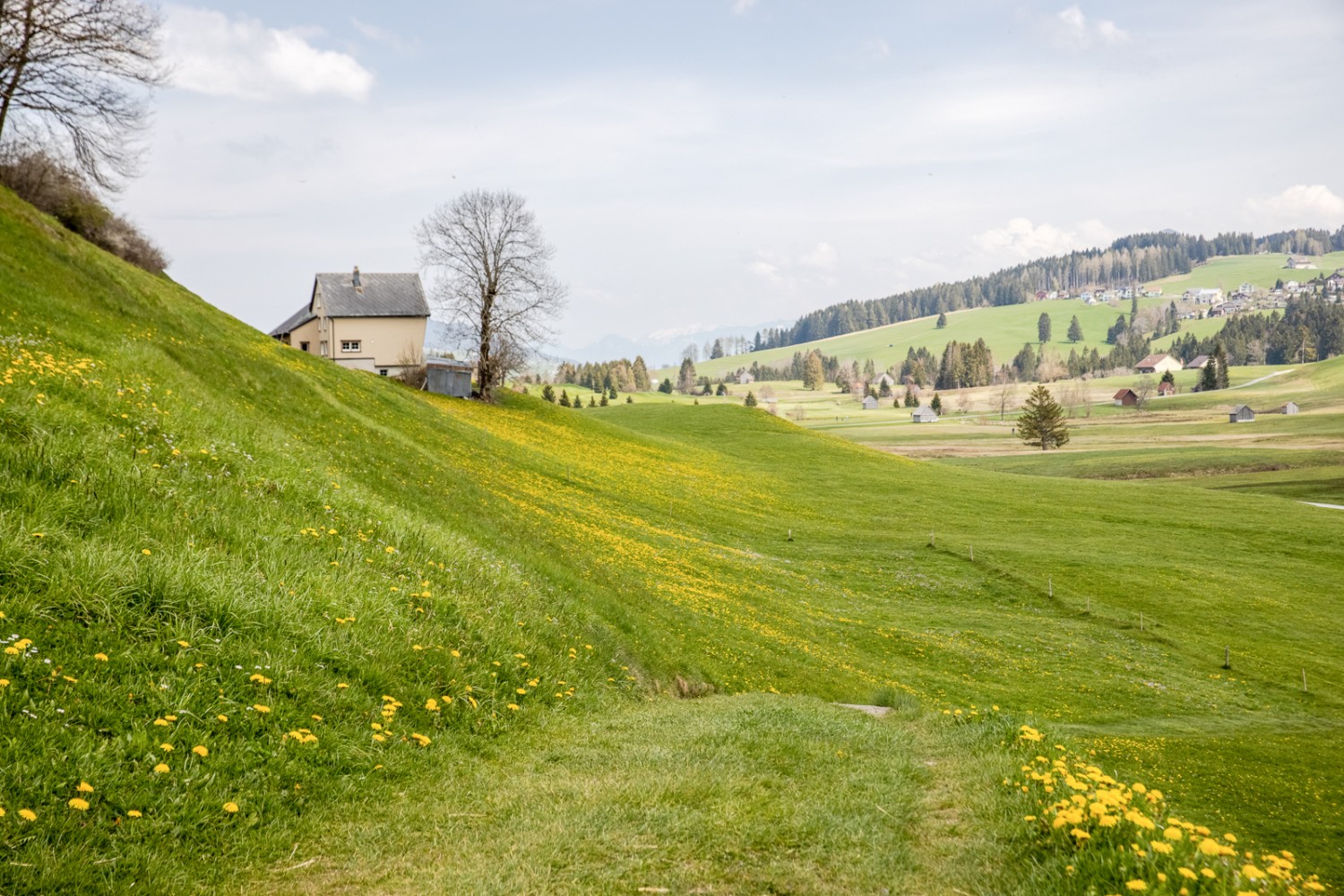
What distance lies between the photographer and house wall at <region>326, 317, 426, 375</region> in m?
81.2

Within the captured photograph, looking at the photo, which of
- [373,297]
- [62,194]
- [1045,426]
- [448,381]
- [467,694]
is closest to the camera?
[467,694]

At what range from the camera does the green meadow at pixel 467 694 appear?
7.14 m

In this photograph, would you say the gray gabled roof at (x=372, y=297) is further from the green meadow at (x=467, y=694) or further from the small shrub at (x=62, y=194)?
the green meadow at (x=467, y=694)

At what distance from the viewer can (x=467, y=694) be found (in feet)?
38.3

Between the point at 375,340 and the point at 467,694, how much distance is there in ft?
254

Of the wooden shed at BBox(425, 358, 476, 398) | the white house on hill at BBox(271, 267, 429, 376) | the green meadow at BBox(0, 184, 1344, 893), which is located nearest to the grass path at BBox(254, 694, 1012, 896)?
the green meadow at BBox(0, 184, 1344, 893)

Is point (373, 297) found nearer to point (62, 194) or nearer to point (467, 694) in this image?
point (62, 194)

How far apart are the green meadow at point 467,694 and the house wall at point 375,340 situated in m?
46.4

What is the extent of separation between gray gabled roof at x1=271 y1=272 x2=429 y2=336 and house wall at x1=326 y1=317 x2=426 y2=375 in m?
0.67

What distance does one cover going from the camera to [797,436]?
286ft

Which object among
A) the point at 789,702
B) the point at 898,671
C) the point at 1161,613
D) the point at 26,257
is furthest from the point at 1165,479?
the point at 26,257

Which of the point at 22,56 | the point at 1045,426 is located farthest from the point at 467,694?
the point at 1045,426

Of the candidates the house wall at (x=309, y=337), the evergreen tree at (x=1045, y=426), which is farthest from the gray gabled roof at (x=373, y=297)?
the evergreen tree at (x=1045, y=426)

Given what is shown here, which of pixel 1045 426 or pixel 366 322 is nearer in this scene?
pixel 366 322
